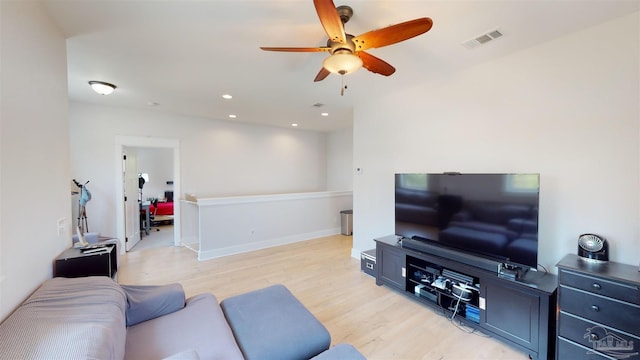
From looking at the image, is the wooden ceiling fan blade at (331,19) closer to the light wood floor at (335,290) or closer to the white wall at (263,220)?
the light wood floor at (335,290)

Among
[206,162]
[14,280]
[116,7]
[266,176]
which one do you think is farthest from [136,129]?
[14,280]

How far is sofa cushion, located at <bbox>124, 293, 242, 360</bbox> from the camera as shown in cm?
144

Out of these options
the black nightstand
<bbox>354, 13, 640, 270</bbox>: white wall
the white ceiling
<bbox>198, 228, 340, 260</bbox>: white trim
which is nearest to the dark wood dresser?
<bbox>354, 13, 640, 270</bbox>: white wall

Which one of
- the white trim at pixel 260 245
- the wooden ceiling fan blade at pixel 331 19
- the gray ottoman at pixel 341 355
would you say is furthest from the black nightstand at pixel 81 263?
the wooden ceiling fan blade at pixel 331 19

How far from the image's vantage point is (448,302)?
2678 mm

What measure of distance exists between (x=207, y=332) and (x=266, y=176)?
4.84 meters

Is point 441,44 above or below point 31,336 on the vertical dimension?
above

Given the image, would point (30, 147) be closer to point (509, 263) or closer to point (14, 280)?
point (14, 280)

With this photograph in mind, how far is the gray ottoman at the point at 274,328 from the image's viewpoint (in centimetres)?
155

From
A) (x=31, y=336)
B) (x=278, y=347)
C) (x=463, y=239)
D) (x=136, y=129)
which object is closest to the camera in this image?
(x=31, y=336)

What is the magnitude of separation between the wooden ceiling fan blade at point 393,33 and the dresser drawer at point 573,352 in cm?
244

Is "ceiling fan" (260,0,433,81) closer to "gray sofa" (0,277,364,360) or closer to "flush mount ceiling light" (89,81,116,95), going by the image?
"gray sofa" (0,277,364,360)

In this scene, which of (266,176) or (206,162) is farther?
(266,176)

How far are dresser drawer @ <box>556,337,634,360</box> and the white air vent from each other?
96.7 inches
